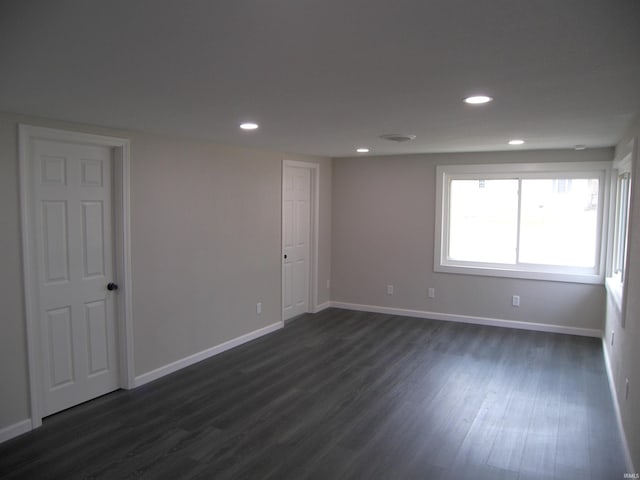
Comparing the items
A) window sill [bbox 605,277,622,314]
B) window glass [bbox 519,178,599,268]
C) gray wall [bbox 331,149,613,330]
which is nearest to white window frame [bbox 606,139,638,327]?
window sill [bbox 605,277,622,314]

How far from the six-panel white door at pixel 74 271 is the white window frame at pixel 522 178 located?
4.17 meters

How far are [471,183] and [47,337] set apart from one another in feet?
16.9

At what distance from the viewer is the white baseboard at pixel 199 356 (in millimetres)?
4129

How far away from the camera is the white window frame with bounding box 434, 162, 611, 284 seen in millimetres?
5297

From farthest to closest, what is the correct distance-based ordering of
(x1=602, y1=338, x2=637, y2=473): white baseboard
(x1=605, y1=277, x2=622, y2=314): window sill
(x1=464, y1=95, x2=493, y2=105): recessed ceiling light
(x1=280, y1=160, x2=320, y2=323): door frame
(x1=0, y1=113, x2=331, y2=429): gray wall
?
1. (x1=280, y1=160, x2=320, y2=323): door frame
2. (x1=605, y1=277, x2=622, y2=314): window sill
3. (x1=0, y1=113, x2=331, y2=429): gray wall
4. (x1=602, y1=338, x2=637, y2=473): white baseboard
5. (x1=464, y1=95, x2=493, y2=105): recessed ceiling light

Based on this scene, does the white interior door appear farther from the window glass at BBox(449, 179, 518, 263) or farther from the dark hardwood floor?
the window glass at BBox(449, 179, 518, 263)

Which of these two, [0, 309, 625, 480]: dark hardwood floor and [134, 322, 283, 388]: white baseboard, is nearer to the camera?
[0, 309, 625, 480]: dark hardwood floor

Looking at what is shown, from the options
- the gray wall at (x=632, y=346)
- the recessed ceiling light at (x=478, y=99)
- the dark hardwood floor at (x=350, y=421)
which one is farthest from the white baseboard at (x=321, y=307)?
the recessed ceiling light at (x=478, y=99)

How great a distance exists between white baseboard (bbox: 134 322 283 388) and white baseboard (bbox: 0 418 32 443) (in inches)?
35.8

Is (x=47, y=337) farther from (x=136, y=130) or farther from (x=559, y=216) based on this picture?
(x=559, y=216)

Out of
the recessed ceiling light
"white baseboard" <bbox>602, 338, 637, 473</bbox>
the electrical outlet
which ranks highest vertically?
the recessed ceiling light

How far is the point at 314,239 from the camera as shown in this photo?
6.61 metres

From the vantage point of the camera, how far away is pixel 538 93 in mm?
2436

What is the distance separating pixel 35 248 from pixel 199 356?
196cm
